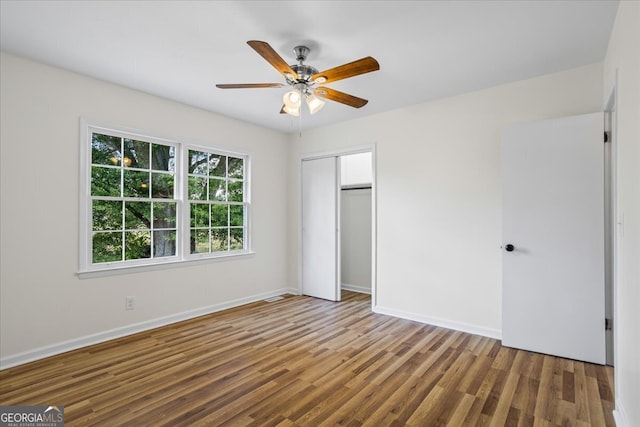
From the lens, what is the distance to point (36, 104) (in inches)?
113

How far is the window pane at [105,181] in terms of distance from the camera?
3.27 meters

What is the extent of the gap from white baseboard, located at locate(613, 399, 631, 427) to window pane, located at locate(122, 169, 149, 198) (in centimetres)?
432

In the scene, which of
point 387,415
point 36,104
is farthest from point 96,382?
point 36,104

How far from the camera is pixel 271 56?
211cm

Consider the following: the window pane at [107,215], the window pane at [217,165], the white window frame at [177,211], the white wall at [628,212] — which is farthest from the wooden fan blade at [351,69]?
the window pane at [107,215]

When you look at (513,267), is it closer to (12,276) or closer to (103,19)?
(103,19)

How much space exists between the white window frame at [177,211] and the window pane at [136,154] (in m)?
0.07

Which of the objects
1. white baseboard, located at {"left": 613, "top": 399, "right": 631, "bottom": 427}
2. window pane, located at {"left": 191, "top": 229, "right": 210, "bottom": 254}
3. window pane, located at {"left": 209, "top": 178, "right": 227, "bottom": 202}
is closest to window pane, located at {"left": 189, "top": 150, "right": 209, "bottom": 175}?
window pane, located at {"left": 209, "top": 178, "right": 227, "bottom": 202}

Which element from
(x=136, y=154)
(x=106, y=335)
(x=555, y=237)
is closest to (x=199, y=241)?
(x=136, y=154)

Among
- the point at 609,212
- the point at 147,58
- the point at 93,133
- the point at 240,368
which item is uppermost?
the point at 147,58

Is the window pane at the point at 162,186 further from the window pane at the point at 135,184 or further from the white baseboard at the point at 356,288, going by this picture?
the white baseboard at the point at 356,288

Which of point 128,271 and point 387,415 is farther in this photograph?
point 128,271

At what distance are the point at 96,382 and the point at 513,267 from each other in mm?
3662

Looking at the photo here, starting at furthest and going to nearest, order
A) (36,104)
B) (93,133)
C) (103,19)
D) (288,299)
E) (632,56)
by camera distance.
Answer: (288,299) < (93,133) < (36,104) < (103,19) < (632,56)
